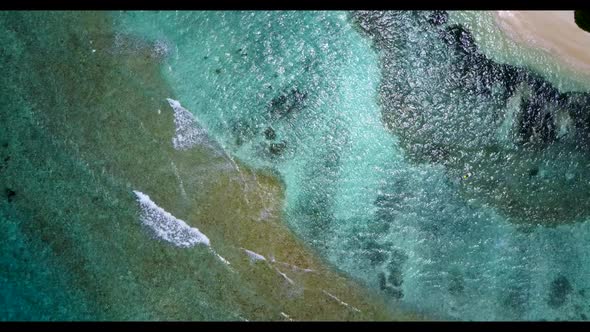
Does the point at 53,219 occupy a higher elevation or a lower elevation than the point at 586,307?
lower

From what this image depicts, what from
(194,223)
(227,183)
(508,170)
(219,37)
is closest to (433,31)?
(508,170)

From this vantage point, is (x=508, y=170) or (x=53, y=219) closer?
(x=53, y=219)

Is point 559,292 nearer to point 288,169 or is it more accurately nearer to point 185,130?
point 288,169

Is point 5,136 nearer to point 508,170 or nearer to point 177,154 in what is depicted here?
point 177,154

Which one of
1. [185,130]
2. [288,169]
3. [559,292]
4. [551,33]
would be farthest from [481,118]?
[185,130]

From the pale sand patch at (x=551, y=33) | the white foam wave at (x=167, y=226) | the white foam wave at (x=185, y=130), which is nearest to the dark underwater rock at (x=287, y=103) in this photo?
→ the white foam wave at (x=185, y=130)

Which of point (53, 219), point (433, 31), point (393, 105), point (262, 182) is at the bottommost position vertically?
point (53, 219)
